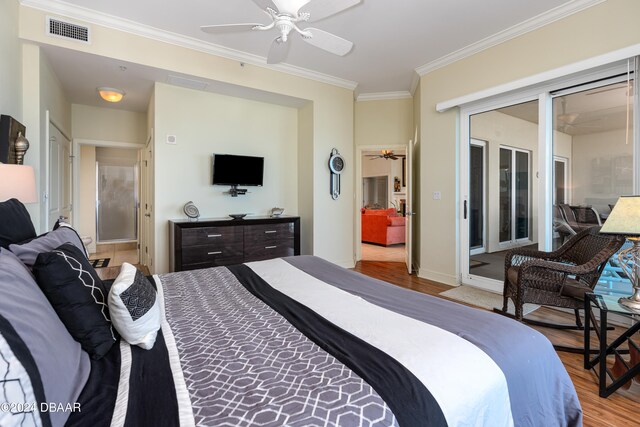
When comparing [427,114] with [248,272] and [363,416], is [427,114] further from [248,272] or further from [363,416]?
[363,416]

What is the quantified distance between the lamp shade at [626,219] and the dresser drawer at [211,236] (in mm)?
3430

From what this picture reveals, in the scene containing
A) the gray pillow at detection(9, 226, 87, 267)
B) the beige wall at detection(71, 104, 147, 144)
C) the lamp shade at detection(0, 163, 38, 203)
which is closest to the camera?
the gray pillow at detection(9, 226, 87, 267)

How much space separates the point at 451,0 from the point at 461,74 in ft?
3.90

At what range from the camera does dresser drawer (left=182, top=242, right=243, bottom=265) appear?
359cm

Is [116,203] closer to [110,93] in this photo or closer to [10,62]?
[110,93]

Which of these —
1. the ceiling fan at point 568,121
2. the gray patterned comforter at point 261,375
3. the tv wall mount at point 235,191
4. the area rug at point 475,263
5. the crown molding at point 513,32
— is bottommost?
the area rug at point 475,263

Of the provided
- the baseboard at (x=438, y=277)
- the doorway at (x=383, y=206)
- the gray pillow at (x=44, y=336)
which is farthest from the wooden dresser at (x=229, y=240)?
the gray pillow at (x=44, y=336)

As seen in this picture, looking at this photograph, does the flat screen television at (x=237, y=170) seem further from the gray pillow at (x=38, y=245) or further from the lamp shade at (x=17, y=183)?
the gray pillow at (x=38, y=245)

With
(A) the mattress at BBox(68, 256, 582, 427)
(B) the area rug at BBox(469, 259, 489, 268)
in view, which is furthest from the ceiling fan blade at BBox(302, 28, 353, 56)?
(B) the area rug at BBox(469, 259, 489, 268)

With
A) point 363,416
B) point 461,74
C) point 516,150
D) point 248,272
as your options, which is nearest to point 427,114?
point 461,74

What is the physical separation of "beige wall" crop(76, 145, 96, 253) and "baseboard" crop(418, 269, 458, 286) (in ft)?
20.2

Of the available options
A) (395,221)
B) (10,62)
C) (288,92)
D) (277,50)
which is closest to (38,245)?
(277,50)

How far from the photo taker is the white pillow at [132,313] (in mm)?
1011

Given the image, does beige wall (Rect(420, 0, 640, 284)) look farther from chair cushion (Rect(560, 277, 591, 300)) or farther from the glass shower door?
the glass shower door
